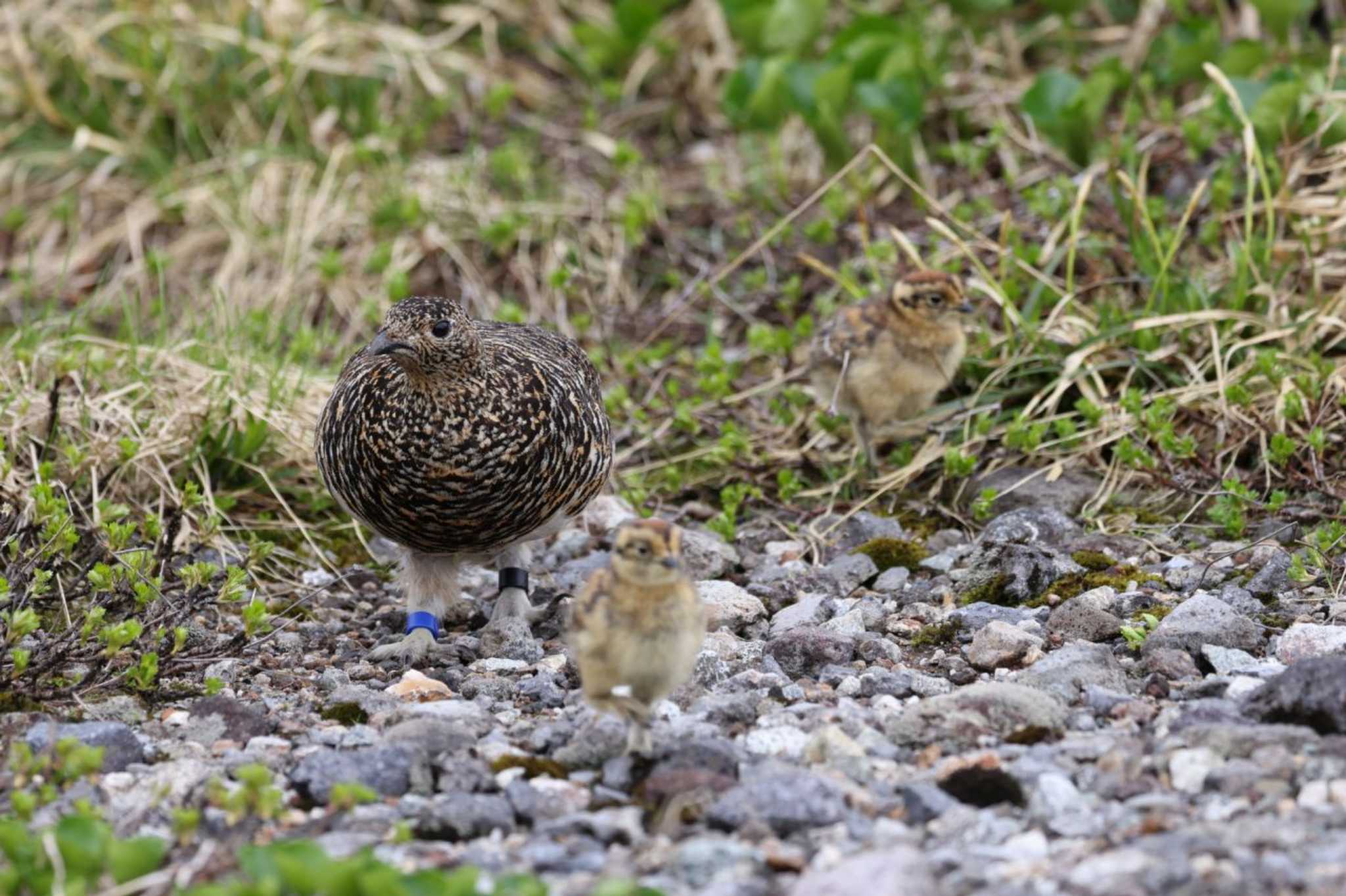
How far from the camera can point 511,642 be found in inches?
204

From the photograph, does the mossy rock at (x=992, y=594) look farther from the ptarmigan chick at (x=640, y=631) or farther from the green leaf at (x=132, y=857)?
the green leaf at (x=132, y=857)

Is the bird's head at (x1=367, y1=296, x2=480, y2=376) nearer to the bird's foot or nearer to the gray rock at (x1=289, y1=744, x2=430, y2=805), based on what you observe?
the bird's foot

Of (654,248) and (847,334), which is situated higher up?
(847,334)

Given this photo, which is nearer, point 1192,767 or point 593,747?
point 1192,767

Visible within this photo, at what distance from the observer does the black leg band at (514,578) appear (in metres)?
5.64

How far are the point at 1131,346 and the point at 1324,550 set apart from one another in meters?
1.58

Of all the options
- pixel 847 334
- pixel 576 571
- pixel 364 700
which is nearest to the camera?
pixel 364 700

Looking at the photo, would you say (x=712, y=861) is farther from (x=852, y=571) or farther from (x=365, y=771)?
(x=852, y=571)

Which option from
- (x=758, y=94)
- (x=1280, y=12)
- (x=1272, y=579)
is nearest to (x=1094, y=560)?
(x=1272, y=579)

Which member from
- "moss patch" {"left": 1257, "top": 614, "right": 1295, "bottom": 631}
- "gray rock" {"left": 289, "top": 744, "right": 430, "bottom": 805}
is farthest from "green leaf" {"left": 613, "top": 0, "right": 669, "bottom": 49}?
"gray rock" {"left": 289, "top": 744, "right": 430, "bottom": 805}

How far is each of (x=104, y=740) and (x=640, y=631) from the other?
131 centimetres

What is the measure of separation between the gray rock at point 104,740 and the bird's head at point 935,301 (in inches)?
134

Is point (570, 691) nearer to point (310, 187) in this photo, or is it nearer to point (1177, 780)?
point (1177, 780)

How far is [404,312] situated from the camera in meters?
5.05
